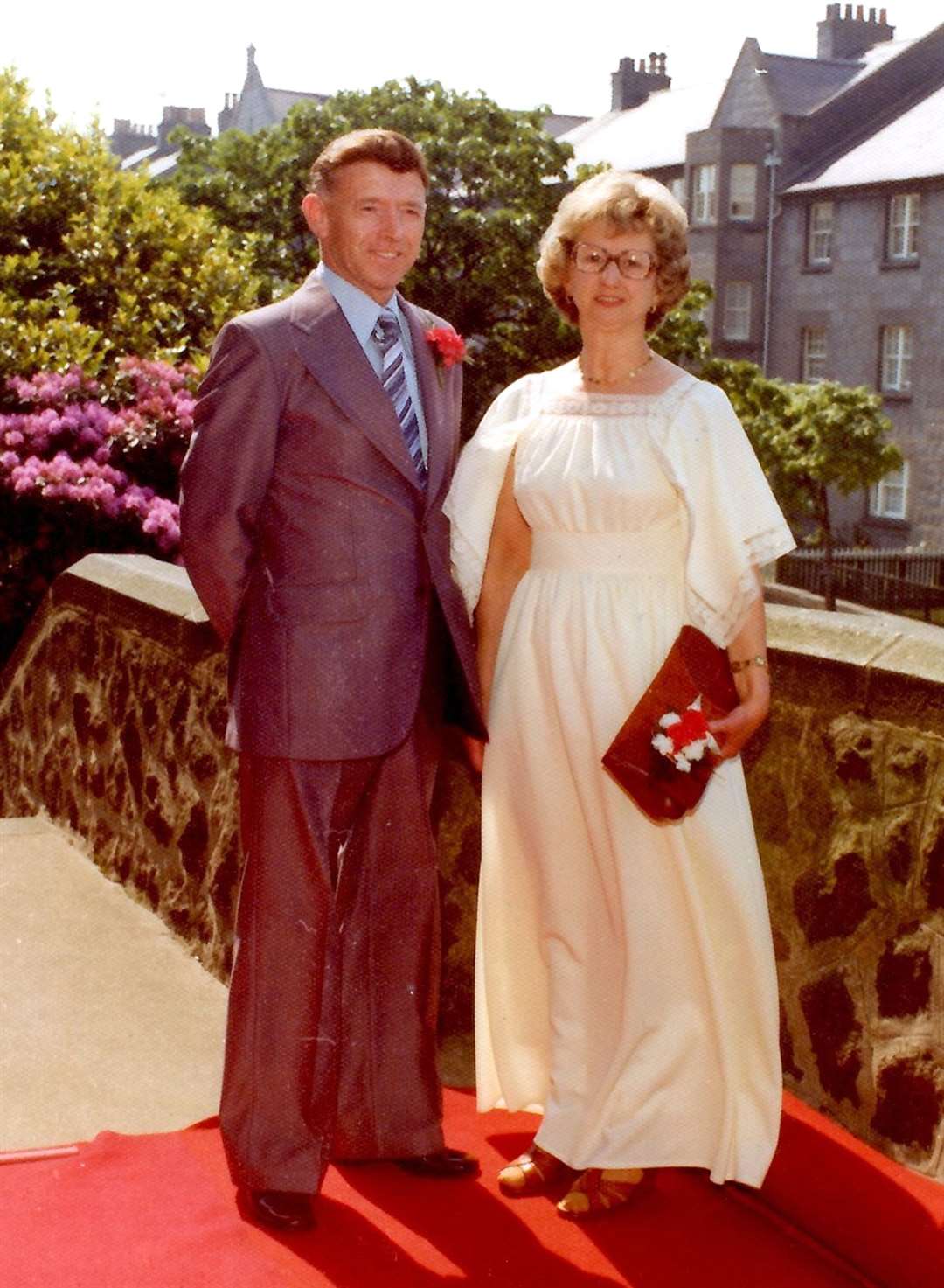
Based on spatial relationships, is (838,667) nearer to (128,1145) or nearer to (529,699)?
(529,699)

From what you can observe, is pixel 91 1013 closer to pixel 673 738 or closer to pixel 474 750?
pixel 474 750

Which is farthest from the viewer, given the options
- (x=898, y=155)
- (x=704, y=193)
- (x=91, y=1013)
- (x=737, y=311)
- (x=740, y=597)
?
(x=704, y=193)

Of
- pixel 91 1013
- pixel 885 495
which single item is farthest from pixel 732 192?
pixel 91 1013

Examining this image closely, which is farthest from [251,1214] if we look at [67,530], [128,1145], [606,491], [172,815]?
[67,530]

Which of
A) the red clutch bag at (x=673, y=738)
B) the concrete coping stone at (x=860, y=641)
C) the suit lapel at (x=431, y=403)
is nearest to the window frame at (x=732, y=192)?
the concrete coping stone at (x=860, y=641)

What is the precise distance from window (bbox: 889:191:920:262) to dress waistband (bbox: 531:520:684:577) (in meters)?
39.3

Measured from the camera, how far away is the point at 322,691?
3656mm

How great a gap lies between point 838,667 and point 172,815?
2835 mm

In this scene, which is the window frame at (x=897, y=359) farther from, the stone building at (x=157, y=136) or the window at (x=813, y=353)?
the stone building at (x=157, y=136)

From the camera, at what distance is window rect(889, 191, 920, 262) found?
40875 mm

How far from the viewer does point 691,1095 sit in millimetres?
3666

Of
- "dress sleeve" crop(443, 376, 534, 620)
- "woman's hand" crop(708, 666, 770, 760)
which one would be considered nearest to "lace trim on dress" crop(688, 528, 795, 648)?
"woman's hand" crop(708, 666, 770, 760)

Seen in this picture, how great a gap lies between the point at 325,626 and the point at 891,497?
39.0 metres

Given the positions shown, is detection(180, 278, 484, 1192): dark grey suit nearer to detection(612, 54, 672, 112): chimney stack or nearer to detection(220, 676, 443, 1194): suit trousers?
detection(220, 676, 443, 1194): suit trousers
